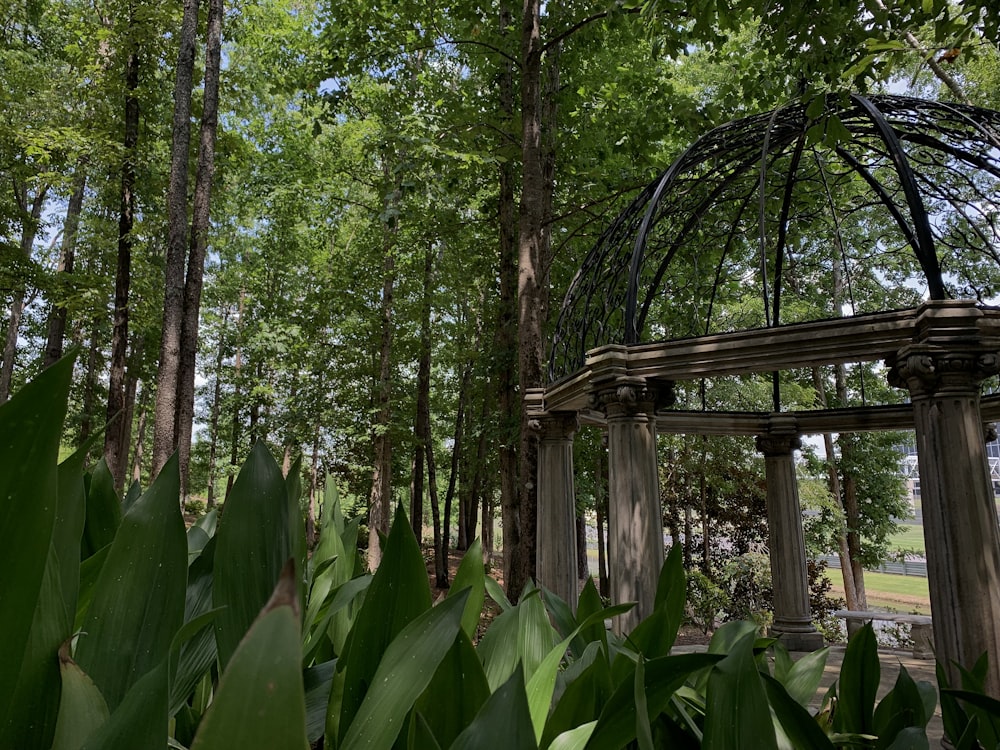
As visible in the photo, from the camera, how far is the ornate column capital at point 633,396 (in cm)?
527

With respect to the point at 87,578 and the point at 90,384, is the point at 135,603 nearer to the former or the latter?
the point at 87,578

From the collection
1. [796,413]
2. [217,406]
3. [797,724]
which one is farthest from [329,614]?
[217,406]

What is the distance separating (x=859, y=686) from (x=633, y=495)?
3988 mm

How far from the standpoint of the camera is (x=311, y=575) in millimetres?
1545

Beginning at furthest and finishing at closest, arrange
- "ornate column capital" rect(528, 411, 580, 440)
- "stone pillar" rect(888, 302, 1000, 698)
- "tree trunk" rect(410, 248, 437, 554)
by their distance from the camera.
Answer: "tree trunk" rect(410, 248, 437, 554)
"ornate column capital" rect(528, 411, 580, 440)
"stone pillar" rect(888, 302, 1000, 698)

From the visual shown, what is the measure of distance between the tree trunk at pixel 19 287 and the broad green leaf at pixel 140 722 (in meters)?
14.9

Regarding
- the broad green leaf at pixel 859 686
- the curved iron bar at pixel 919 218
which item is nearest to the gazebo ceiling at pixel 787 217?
the curved iron bar at pixel 919 218

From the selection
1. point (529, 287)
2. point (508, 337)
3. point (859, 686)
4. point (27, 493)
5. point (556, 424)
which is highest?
point (508, 337)

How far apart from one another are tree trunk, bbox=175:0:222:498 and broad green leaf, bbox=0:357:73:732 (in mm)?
9716

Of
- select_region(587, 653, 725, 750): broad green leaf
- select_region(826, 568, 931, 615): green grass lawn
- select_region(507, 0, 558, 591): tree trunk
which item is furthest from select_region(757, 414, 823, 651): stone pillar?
select_region(826, 568, 931, 615): green grass lawn

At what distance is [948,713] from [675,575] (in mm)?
650

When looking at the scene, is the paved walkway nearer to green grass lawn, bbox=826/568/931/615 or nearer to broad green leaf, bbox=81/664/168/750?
broad green leaf, bbox=81/664/168/750

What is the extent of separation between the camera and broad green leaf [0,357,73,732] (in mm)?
448

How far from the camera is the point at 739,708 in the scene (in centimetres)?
69
